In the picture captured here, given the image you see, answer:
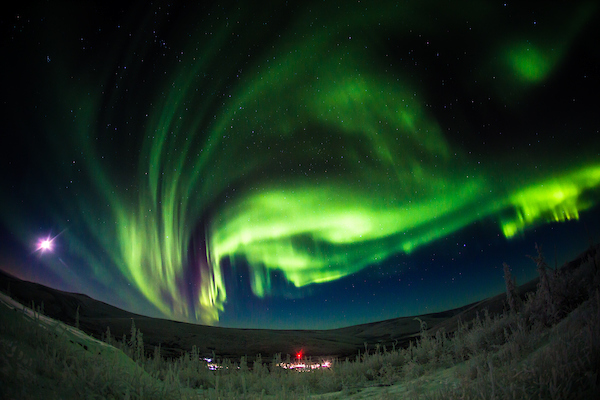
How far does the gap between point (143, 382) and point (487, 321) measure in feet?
28.8

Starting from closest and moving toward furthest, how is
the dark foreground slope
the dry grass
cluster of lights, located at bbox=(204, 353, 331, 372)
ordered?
1. the dry grass
2. cluster of lights, located at bbox=(204, 353, 331, 372)
3. the dark foreground slope

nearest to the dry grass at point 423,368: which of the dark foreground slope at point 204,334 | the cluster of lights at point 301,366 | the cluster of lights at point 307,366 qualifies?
the cluster of lights at point 301,366

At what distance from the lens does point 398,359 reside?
9031mm

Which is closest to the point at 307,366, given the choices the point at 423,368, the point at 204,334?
the point at 423,368

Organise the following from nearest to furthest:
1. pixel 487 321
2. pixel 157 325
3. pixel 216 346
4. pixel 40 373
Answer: pixel 40 373 → pixel 487 321 → pixel 216 346 → pixel 157 325

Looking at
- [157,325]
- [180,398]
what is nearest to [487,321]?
[180,398]

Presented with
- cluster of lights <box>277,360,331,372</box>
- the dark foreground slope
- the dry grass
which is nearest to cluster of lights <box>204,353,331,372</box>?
cluster of lights <box>277,360,331,372</box>

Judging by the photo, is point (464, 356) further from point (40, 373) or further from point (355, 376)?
point (40, 373)

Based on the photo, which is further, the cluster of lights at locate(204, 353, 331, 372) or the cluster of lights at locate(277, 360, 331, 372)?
the cluster of lights at locate(277, 360, 331, 372)

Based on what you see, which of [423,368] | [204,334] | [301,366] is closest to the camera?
[423,368]

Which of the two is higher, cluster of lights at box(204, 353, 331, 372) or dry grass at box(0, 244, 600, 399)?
dry grass at box(0, 244, 600, 399)

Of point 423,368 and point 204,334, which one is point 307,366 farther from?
point 204,334

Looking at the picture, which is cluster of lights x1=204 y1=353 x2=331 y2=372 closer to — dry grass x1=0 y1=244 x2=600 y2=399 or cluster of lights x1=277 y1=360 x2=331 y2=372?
cluster of lights x1=277 y1=360 x2=331 y2=372

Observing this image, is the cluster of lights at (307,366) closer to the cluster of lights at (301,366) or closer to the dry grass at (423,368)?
the cluster of lights at (301,366)
